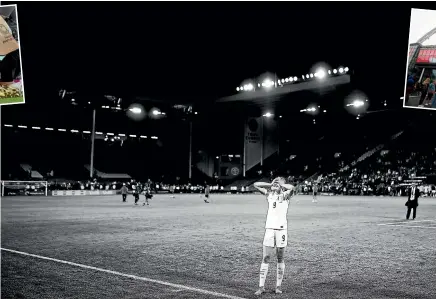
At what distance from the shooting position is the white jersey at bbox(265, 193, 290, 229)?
25.4 ft

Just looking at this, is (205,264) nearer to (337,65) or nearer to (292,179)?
(337,65)

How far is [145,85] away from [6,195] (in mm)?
20013

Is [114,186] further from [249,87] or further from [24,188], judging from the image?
[249,87]

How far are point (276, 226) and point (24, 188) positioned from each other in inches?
1967

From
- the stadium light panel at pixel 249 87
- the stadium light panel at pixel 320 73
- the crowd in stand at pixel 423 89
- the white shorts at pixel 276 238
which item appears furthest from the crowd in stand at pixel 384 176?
the white shorts at pixel 276 238

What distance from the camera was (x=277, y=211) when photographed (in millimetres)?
7785

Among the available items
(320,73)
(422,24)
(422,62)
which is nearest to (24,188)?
(320,73)

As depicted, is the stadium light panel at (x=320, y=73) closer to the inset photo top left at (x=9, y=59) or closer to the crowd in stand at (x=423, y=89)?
the crowd in stand at (x=423, y=89)

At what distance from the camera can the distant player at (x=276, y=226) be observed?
7.73 metres

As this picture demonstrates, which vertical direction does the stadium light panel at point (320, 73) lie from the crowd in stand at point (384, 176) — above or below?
above

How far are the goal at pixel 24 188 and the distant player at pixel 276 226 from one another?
4709cm

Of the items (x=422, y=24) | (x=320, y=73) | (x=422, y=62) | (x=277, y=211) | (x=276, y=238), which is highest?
(x=320, y=73)

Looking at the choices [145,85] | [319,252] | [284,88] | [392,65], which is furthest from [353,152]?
[319,252]

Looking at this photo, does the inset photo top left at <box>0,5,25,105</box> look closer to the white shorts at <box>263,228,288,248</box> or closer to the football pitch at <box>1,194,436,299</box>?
the football pitch at <box>1,194,436,299</box>
